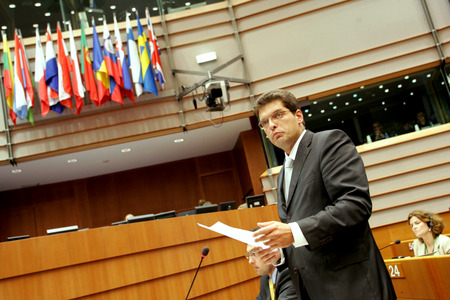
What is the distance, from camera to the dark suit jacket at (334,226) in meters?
1.56

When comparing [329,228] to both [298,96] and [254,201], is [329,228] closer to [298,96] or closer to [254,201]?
[254,201]

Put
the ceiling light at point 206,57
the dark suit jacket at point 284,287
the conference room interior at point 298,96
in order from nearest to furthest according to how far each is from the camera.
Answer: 1. the dark suit jacket at point 284,287
2. the conference room interior at point 298,96
3. the ceiling light at point 206,57

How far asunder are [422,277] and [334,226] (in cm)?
243

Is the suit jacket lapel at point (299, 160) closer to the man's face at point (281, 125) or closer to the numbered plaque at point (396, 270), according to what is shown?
the man's face at point (281, 125)

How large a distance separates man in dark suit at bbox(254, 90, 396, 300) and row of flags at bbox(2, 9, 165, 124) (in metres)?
6.19

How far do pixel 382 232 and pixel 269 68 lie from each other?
11.2 ft

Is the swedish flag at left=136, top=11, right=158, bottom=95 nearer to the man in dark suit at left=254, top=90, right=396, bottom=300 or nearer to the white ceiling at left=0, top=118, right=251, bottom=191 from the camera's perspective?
the white ceiling at left=0, top=118, right=251, bottom=191

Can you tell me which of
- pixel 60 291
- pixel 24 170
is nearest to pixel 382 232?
pixel 60 291

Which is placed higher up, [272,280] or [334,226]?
[334,226]

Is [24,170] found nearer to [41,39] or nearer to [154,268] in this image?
A: [41,39]

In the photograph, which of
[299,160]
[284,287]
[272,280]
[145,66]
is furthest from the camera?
[145,66]


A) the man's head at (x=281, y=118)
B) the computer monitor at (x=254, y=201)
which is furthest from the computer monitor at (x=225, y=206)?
the man's head at (x=281, y=118)

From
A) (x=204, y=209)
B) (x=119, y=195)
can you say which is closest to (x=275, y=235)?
(x=204, y=209)

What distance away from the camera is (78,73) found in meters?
7.62
